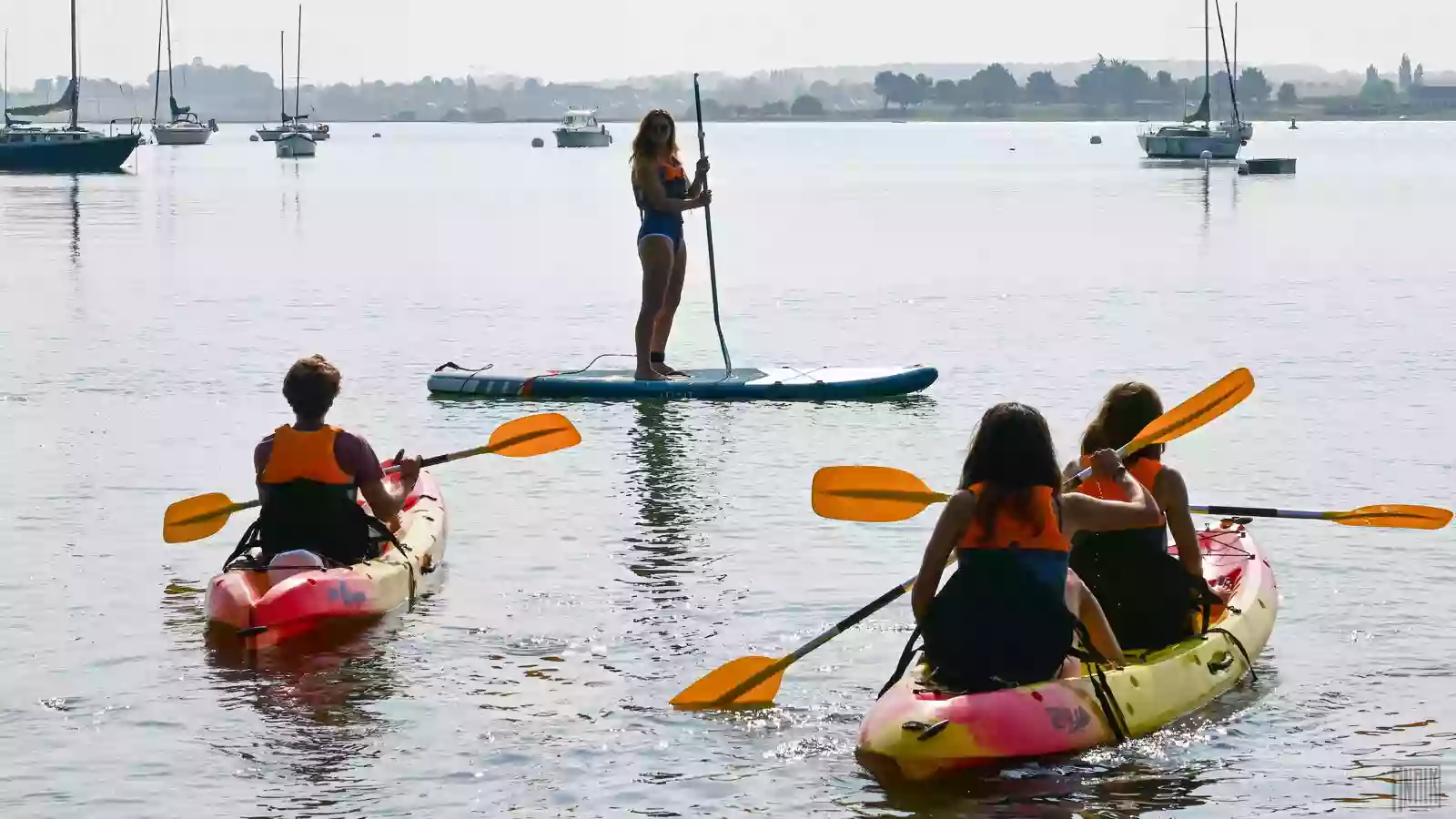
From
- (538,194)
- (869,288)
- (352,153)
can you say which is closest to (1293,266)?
(869,288)

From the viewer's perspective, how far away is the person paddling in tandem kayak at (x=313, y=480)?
10.0 metres

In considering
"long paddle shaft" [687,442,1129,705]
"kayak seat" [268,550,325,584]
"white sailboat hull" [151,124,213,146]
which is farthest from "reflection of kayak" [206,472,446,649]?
"white sailboat hull" [151,124,213,146]

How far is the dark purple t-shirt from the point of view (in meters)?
10.1

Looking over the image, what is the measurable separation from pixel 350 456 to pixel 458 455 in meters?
1.65

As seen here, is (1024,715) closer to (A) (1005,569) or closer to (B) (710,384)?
(A) (1005,569)

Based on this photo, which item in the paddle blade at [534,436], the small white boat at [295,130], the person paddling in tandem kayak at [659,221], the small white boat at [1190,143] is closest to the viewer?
the paddle blade at [534,436]

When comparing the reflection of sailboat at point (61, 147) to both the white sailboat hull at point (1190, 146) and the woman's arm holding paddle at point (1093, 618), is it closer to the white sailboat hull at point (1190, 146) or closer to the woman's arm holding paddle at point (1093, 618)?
the white sailboat hull at point (1190, 146)

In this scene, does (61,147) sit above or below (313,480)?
above

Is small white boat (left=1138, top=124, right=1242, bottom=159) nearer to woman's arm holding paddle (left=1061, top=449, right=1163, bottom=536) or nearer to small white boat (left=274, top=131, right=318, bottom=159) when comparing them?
small white boat (left=274, top=131, right=318, bottom=159)

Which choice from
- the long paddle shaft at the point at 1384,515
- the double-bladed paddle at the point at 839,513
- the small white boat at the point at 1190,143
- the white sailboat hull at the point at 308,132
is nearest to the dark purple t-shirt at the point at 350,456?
the double-bladed paddle at the point at 839,513

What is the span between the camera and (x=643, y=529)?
1324cm

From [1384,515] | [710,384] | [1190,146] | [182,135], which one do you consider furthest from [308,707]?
[182,135]

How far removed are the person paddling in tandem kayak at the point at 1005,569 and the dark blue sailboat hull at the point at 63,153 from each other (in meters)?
79.4

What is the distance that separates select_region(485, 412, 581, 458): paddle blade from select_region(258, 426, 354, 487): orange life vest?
2057 mm
